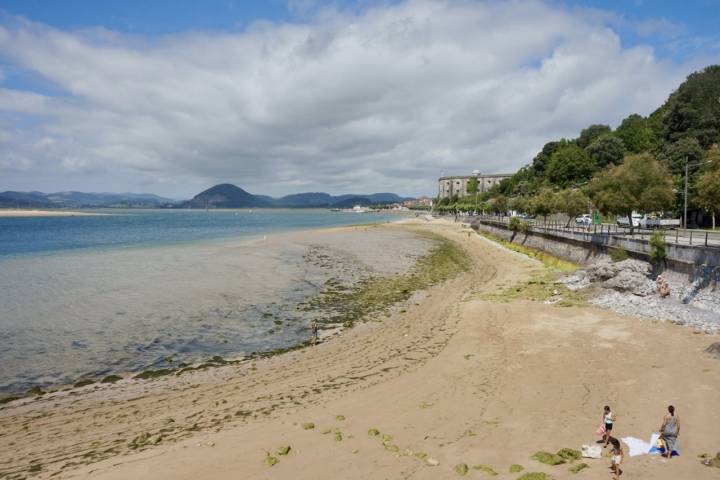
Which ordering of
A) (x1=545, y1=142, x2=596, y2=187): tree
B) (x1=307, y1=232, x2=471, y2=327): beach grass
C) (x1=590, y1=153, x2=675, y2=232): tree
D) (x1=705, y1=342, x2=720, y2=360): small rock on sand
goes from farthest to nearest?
(x1=545, y1=142, x2=596, y2=187): tree < (x1=590, y1=153, x2=675, y2=232): tree < (x1=307, y1=232, x2=471, y2=327): beach grass < (x1=705, y1=342, x2=720, y2=360): small rock on sand

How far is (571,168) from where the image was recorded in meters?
103

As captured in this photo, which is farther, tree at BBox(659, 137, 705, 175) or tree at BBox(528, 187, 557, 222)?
tree at BBox(659, 137, 705, 175)

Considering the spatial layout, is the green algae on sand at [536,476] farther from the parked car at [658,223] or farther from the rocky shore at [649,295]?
the parked car at [658,223]

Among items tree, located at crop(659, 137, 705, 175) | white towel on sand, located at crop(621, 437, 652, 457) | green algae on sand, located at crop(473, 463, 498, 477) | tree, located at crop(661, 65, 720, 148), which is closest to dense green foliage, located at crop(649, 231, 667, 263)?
white towel on sand, located at crop(621, 437, 652, 457)

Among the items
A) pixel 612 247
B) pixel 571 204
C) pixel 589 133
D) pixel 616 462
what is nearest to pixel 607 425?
pixel 616 462

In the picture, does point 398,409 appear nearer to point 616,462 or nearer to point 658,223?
point 616,462

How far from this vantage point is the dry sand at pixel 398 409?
9.91 m

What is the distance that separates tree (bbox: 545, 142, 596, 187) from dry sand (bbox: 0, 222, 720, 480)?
301 ft

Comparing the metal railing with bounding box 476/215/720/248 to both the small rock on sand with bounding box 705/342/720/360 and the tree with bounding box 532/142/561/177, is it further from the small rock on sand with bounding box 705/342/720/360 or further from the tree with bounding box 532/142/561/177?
the tree with bounding box 532/142/561/177

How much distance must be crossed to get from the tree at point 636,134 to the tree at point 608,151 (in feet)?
9.53

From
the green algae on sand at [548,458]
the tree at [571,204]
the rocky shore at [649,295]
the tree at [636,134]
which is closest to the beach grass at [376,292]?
the rocky shore at [649,295]

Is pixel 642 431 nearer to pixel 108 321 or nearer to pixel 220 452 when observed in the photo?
pixel 220 452

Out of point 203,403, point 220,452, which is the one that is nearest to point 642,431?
point 220,452

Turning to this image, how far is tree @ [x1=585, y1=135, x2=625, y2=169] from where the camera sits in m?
100
